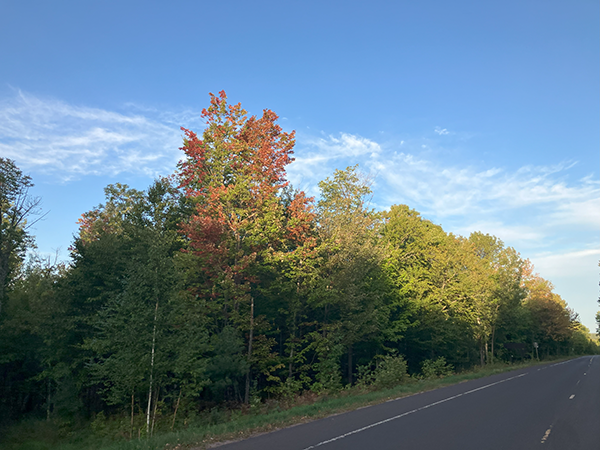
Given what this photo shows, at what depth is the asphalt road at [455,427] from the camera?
954 centimetres

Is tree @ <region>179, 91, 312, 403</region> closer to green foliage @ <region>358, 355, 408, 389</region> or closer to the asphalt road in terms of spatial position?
green foliage @ <region>358, 355, 408, 389</region>

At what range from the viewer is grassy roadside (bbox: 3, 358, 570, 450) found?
34.8 ft

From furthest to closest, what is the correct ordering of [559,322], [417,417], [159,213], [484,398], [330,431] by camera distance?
[559,322] < [159,213] < [484,398] < [417,417] < [330,431]

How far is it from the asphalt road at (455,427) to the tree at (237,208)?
11.4 metres

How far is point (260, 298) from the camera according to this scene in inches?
1135

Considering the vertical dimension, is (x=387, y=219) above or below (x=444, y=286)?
above

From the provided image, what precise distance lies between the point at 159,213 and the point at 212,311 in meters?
8.90

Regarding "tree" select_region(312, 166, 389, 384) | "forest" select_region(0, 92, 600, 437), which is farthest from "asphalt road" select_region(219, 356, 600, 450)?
"tree" select_region(312, 166, 389, 384)

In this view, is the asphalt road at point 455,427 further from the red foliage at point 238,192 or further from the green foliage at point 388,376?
the red foliage at point 238,192

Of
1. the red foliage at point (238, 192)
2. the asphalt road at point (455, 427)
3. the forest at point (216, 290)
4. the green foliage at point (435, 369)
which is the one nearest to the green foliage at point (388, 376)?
the forest at point (216, 290)

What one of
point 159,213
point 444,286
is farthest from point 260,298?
point 444,286

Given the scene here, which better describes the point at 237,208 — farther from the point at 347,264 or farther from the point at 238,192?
the point at 347,264

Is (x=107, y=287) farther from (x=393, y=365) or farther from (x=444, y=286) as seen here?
(x=444, y=286)

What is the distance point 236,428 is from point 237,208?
15.0 metres
